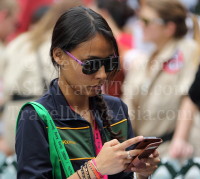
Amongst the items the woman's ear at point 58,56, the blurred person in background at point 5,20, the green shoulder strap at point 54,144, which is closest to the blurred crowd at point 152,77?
the blurred person in background at point 5,20

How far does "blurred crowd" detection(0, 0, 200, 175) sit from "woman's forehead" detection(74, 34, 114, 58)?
1725 mm

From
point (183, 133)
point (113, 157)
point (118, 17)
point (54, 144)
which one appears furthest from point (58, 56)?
point (118, 17)

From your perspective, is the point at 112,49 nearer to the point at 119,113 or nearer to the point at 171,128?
the point at 119,113

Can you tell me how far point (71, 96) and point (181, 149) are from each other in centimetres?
186

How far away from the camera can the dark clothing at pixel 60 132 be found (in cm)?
183

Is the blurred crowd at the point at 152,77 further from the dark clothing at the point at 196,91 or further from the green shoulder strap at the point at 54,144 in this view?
the green shoulder strap at the point at 54,144

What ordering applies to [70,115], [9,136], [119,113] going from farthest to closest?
[9,136] → [119,113] → [70,115]

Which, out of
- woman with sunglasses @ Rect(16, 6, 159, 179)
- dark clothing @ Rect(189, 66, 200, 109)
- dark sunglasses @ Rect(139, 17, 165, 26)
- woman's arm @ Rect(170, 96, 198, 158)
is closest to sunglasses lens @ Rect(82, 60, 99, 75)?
woman with sunglasses @ Rect(16, 6, 159, 179)

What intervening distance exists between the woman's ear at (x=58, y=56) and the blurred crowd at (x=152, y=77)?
1.59 metres

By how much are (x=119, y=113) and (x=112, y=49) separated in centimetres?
38

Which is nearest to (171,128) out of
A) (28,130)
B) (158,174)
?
(158,174)

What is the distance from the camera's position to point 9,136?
14.1ft

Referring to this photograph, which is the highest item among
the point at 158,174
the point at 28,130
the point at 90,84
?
the point at 90,84

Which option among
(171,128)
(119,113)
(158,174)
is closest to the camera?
(119,113)
